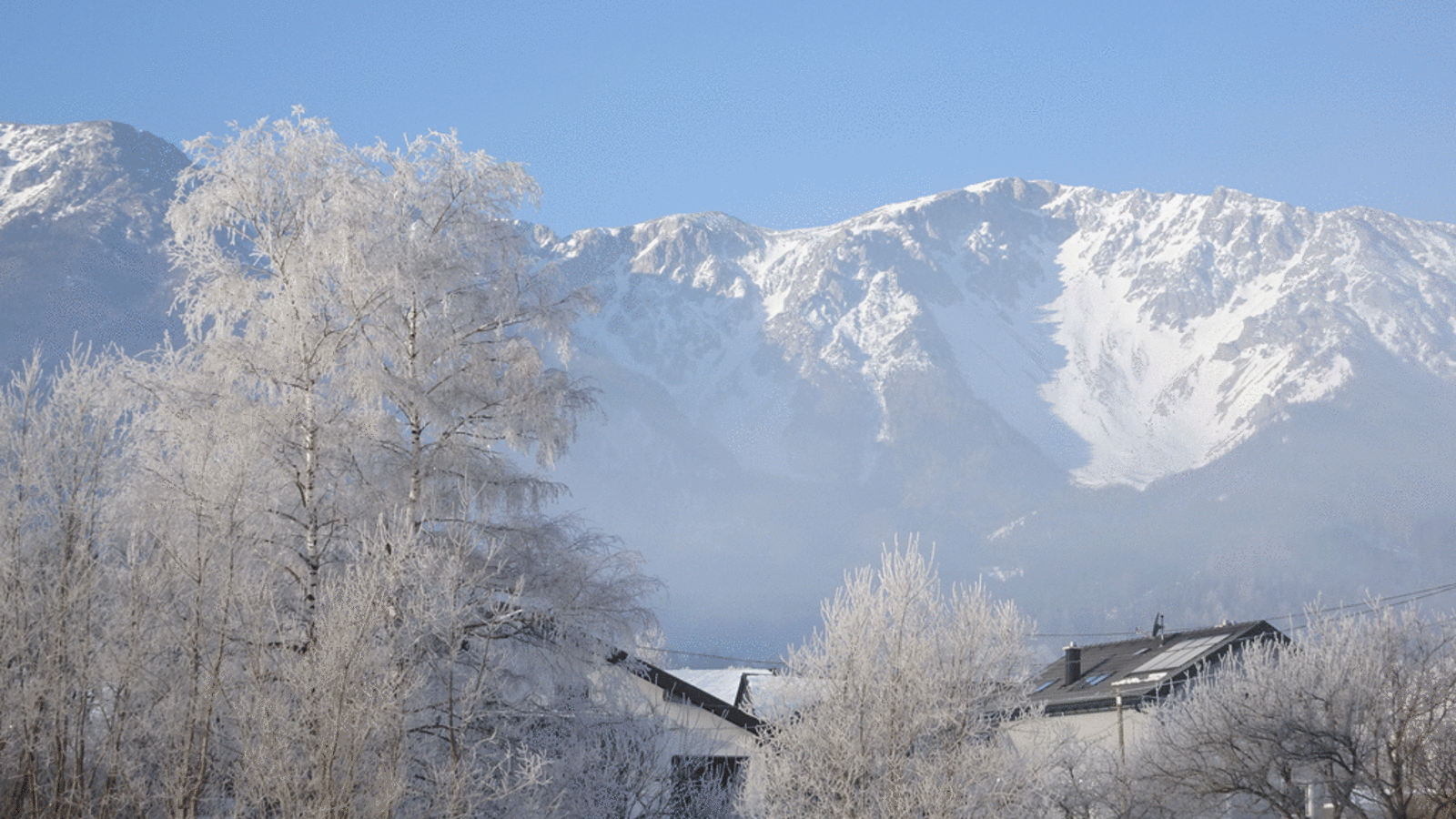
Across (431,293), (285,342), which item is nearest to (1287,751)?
(431,293)

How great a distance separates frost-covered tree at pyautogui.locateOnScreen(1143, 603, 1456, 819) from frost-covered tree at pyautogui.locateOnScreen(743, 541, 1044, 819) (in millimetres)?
5486

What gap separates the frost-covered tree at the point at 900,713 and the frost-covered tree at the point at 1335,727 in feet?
18.0

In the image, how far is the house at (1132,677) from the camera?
104ft

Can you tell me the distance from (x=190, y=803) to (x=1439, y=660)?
21789 mm

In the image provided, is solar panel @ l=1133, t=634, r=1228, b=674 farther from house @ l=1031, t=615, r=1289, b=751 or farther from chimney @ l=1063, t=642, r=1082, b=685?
chimney @ l=1063, t=642, r=1082, b=685

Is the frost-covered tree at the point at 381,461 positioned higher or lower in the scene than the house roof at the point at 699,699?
higher

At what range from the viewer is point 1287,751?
69.8 feet

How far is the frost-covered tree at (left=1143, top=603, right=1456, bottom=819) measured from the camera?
2066 cm

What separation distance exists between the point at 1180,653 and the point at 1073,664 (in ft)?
13.7

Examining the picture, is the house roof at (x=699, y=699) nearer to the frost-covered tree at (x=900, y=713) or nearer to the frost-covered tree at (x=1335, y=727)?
the frost-covered tree at (x=900, y=713)

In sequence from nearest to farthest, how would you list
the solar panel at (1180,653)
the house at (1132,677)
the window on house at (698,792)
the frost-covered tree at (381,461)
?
the frost-covered tree at (381,461)
the window on house at (698,792)
the house at (1132,677)
the solar panel at (1180,653)

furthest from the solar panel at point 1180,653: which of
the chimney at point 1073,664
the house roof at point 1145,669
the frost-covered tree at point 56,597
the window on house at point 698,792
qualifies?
the frost-covered tree at point 56,597

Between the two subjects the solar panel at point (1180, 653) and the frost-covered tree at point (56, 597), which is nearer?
the frost-covered tree at point (56, 597)

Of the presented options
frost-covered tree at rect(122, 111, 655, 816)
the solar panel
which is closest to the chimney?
the solar panel
